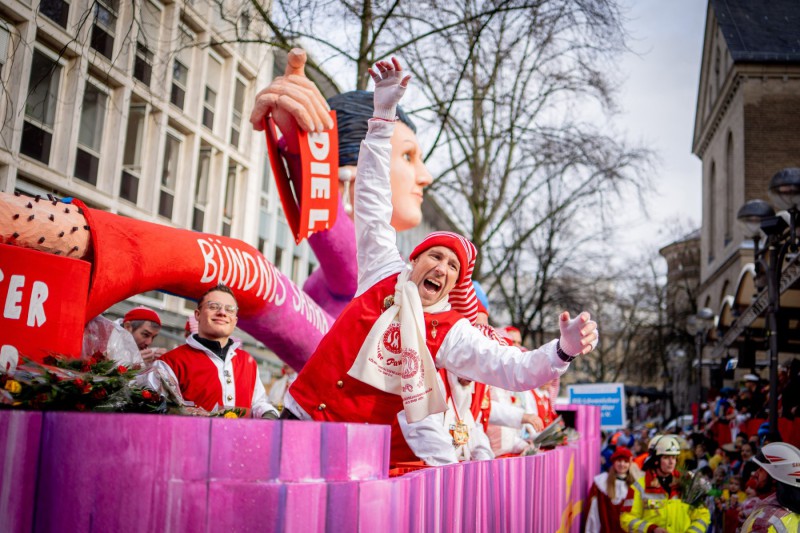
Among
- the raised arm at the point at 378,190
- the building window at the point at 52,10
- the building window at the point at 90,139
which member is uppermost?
the building window at the point at 90,139

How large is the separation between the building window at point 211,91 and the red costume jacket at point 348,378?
2173cm

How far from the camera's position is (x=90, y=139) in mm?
19656

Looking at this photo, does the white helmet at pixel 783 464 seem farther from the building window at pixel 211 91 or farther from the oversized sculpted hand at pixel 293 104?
the building window at pixel 211 91

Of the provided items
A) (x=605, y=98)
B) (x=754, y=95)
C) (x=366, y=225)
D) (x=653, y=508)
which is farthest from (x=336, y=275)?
(x=754, y=95)

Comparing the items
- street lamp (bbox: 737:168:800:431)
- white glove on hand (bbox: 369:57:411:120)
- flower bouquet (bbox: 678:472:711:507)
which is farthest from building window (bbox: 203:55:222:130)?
white glove on hand (bbox: 369:57:411:120)

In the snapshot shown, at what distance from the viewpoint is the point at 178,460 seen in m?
2.31

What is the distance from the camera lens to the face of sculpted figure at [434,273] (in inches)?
159

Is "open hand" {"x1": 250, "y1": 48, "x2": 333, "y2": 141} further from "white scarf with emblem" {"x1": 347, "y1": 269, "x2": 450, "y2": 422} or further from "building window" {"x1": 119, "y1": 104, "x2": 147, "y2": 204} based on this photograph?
"building window" {"x1": 119, "y1": 104, "x2": 147, "y2": 204}

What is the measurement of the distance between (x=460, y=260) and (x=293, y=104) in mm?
2147

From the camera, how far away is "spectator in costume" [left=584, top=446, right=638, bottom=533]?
332 inches

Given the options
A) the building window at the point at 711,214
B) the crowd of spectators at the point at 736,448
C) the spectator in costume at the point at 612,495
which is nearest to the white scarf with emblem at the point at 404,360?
the crowd of spectators at the point at 736,448

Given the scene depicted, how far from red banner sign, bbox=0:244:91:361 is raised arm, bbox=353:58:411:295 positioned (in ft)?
4.15

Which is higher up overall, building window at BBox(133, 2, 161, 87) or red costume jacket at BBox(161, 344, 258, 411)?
building window at BBox(133, 2, 161, 87)

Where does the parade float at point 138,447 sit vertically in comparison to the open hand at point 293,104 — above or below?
below
